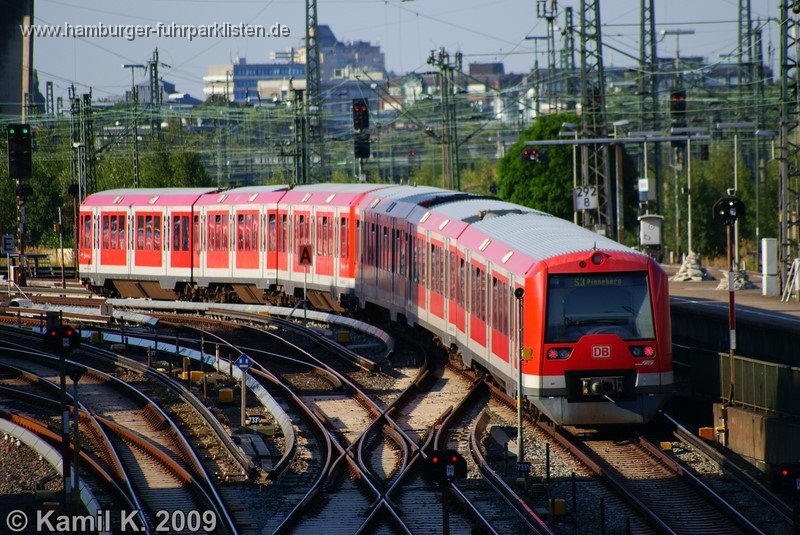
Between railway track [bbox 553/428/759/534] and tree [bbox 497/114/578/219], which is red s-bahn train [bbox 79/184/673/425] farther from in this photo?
tree [bbox 497/114/578/219]

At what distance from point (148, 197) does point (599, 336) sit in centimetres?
2643

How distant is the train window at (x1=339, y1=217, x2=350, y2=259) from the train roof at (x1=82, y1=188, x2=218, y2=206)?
725cm

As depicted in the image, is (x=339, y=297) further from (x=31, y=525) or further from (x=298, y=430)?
(x=31, y=525)

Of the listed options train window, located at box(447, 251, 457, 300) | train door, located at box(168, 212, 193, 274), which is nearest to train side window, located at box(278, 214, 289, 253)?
train door, located at box(168, 212, 193, 274)

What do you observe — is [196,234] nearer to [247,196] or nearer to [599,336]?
[247,196]

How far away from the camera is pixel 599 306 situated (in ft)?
63.2

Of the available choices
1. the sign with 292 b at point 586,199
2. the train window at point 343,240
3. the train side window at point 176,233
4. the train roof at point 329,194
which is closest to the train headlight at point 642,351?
the train roof at point 329,194

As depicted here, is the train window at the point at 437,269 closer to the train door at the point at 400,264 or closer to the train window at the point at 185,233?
the train door at the point at 400,264

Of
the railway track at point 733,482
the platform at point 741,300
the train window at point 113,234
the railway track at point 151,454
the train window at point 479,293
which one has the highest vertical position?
the train window at point 113,234

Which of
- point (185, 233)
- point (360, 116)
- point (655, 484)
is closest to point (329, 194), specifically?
point (185, 233)

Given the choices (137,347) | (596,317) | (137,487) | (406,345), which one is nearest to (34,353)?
(137,347)

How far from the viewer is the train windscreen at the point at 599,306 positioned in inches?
754

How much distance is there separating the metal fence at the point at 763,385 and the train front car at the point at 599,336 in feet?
5.28

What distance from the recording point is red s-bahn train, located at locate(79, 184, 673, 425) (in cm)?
1917
